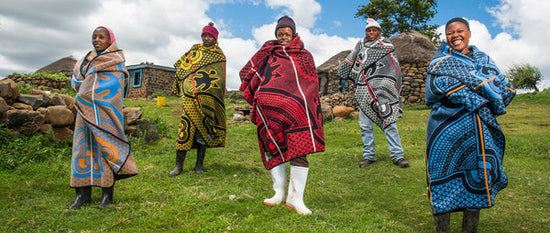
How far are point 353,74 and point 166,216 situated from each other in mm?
3521

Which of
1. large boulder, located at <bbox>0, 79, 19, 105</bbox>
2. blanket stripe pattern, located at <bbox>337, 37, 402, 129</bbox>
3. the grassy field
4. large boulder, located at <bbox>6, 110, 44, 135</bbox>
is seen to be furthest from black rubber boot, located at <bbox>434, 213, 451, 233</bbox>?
large boulder, located at <bbox>0, 79, 19, 105</bbox>

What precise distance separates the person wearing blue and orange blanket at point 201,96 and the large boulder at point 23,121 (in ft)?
8.17

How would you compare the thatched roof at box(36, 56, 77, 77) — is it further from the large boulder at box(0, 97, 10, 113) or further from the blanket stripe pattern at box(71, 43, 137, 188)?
the blanket stripe pattern at box(71, 43, 137, 188)

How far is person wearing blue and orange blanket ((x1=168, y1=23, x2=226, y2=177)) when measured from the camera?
487 cm

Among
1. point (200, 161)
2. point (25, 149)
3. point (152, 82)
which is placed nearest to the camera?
point (200, 161)

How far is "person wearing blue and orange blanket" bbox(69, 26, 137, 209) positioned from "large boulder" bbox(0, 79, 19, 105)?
114 inches

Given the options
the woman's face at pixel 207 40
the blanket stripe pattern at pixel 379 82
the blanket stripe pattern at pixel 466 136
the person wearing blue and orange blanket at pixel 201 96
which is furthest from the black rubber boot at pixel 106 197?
the blanket stripe pattern at pixel 379 82

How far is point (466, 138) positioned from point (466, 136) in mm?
14

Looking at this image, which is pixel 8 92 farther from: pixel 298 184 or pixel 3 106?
pixel 298 184

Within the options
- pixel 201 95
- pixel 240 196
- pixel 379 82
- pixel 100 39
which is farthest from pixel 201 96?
pixel 379 82

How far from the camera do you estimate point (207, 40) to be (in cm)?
508

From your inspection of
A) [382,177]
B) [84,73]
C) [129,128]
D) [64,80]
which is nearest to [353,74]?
[382,177]

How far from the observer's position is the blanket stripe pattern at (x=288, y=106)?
3344 mm

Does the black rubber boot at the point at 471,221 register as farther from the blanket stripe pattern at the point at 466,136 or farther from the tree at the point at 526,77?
the tree at the point at 526,77
